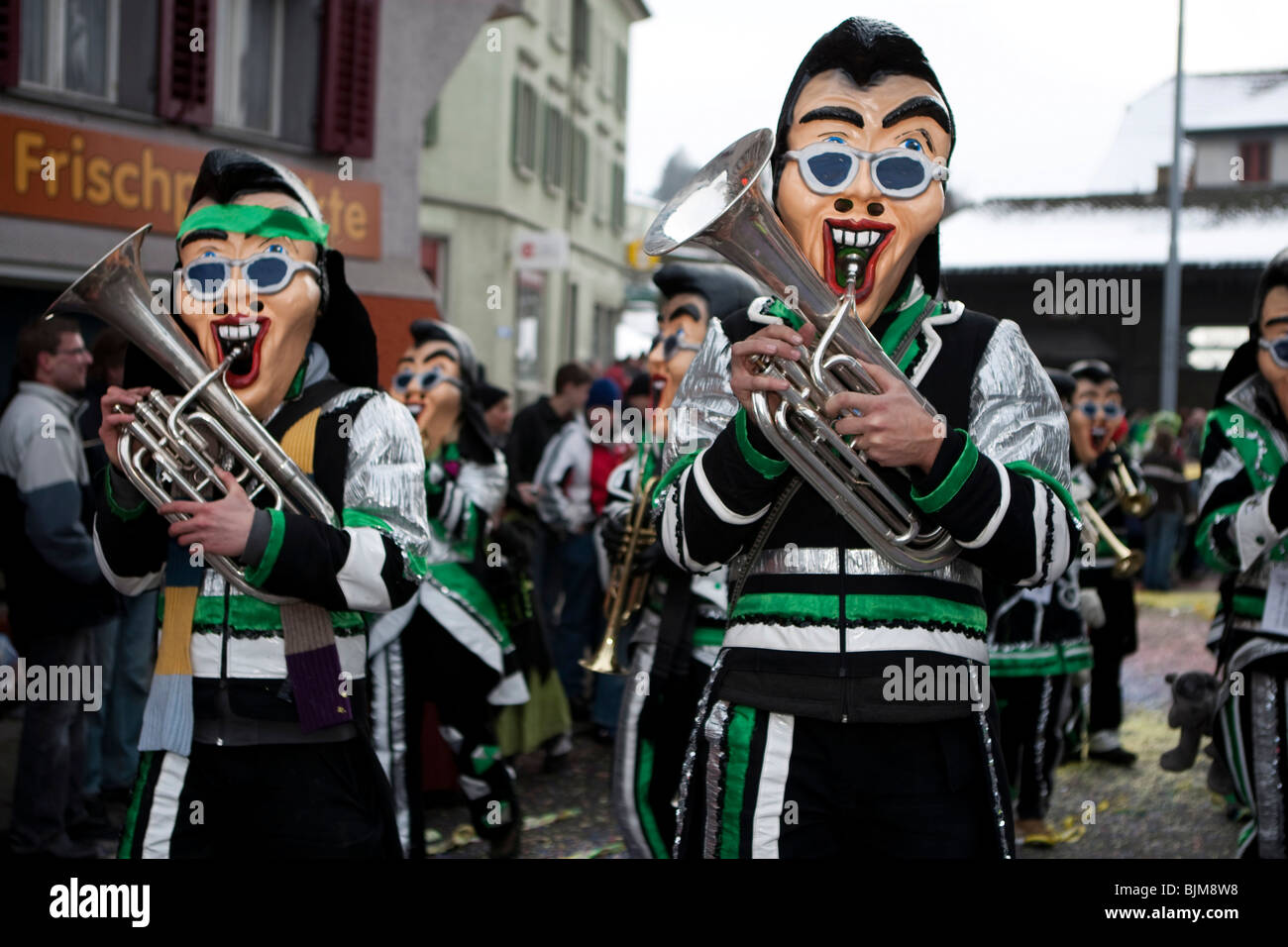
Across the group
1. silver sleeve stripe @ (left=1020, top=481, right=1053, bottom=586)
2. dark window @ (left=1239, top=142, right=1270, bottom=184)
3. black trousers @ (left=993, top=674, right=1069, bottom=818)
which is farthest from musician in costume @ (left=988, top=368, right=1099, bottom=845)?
dark window @ (left=1239, top=142, right=1270, bottom=184)

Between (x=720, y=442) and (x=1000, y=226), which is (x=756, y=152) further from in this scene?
(x=1000, y=226)

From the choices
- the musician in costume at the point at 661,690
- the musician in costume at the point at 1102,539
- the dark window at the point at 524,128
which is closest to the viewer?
the musician in costume at the point at 661,690

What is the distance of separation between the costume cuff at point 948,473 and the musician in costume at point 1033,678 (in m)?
3.37

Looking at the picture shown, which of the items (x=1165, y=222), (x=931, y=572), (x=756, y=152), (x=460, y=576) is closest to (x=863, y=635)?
(x=931, y=572)

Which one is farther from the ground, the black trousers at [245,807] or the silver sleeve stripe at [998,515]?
the silver sleeve stripe at [998,515]

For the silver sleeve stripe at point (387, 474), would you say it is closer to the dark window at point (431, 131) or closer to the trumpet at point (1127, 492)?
the trumpet at point (1127, 492)

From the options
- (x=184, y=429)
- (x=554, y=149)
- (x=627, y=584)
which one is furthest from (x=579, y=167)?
(x=184, y=429)

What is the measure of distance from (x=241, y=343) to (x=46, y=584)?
2.54m

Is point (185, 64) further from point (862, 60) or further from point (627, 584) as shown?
point (862, 60)

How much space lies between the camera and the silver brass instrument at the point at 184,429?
9.65 ft

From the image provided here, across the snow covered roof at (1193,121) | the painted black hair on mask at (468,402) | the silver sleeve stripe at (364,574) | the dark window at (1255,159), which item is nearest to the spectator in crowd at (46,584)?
the painted black hair on mask at (468,402)

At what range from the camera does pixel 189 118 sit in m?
10.4

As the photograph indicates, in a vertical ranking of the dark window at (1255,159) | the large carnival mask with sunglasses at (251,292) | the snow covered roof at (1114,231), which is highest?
the dark window at (1255,159)
